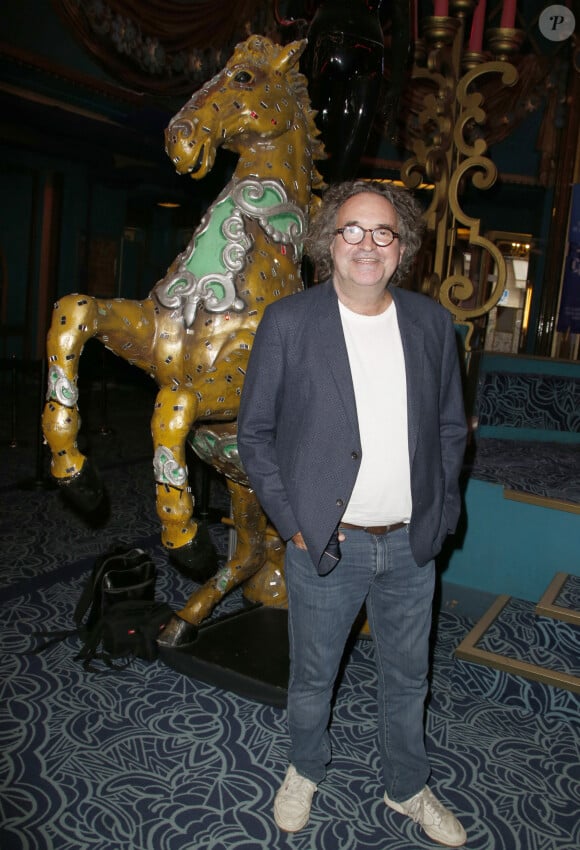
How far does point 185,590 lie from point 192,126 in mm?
2069

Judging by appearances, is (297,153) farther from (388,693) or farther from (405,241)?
(388,693)

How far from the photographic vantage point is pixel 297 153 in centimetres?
242

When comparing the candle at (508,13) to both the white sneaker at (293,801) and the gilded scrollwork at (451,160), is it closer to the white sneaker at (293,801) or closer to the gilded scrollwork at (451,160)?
the gilded scrollwork at (451,160)

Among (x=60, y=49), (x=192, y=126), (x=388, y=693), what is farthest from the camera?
(x=60, y=49)

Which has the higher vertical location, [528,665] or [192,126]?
[192,126]

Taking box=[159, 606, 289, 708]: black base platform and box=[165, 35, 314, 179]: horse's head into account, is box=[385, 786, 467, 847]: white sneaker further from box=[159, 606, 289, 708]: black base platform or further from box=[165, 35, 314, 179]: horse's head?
box=[165, 35, 314, 179]: horse's head

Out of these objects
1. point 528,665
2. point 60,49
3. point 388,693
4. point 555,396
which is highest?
point 60,49

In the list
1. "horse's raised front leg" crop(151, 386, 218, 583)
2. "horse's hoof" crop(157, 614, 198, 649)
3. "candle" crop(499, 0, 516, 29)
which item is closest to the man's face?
"horse's raised front leg" crop(151, 386, 218, 583)

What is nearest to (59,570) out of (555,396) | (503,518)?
(503,518)

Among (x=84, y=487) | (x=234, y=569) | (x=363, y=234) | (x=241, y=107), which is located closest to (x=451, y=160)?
(x=241, y=107)

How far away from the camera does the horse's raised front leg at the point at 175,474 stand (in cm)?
218

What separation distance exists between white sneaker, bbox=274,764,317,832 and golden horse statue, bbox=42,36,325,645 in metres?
0.65

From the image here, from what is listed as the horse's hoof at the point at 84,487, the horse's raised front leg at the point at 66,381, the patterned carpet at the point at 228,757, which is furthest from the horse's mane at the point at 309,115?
the patterned carpet at the point at 228,757

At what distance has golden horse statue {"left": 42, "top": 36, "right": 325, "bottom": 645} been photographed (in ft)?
7.03
